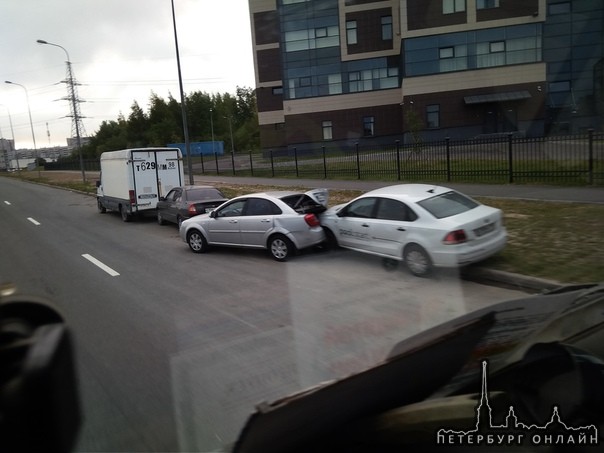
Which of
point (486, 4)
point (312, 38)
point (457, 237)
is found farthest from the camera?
point (312, 38)

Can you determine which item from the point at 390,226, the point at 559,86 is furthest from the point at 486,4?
the point at 390,226

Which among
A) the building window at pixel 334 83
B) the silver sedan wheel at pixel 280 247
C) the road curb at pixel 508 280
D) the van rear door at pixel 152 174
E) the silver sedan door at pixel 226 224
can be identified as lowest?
the road curb at pixel 508 280

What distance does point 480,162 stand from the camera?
18609 mm

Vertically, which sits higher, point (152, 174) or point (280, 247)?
point (152, 174)

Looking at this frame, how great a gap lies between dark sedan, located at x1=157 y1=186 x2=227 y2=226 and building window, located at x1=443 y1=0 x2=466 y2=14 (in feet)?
107

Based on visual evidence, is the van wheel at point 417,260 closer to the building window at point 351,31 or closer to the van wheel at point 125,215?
the van wheel at point 125,215

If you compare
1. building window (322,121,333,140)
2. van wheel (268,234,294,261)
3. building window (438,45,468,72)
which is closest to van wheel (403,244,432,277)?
van wheel (268,234,294,261)

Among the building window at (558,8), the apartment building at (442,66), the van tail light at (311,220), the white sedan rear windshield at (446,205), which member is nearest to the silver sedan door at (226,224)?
the van tail light at (311,220)

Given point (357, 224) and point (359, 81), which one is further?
point (359, 81)

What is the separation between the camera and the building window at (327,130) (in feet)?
159

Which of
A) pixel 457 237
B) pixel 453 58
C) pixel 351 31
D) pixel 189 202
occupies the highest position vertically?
pixel 351 31

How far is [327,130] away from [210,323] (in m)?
43.6

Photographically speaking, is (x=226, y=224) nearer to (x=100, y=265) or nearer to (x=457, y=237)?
(x=100, y=265)

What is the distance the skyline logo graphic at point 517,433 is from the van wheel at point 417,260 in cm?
598
